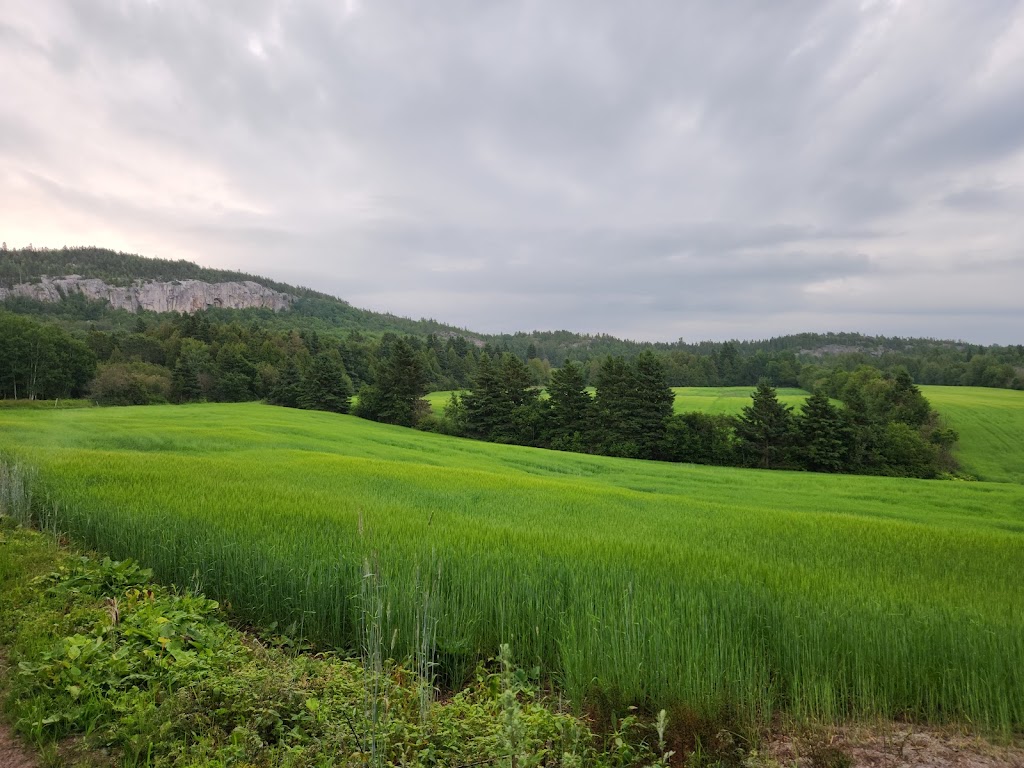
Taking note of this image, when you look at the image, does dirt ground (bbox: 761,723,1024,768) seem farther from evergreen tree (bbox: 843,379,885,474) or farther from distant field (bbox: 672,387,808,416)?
distant field (bbox: 672,387,808,416)

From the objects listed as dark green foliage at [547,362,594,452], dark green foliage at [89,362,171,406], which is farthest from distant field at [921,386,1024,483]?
dark green foliage at [89,362,171,406]

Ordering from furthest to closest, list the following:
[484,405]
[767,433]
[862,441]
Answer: [484,405]
[767,433]
[862,441]

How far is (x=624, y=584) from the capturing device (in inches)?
206

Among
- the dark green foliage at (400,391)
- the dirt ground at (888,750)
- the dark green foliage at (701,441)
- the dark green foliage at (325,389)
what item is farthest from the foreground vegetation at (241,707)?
the dark green foliage at (325,389)

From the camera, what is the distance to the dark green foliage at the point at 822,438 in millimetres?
46188

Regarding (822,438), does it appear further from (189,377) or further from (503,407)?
(189,377)

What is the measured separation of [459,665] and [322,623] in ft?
4.98

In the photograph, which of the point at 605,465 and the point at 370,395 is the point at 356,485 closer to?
the point at 605,465

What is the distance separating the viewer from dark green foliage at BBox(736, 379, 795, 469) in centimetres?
4744

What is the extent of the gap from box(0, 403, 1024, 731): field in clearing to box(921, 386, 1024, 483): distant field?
177 ft

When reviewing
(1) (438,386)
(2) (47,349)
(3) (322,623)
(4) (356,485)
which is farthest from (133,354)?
(3) (322,623)

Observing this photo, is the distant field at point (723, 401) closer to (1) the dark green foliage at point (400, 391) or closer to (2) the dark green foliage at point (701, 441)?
(2) the dark green foliage at point (701, 441)

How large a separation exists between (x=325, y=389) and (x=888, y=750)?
68586 mm

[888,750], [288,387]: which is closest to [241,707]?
[888,750]
